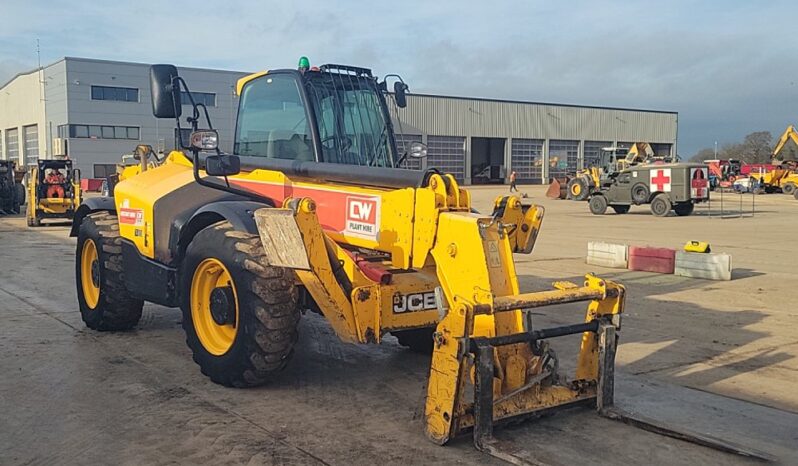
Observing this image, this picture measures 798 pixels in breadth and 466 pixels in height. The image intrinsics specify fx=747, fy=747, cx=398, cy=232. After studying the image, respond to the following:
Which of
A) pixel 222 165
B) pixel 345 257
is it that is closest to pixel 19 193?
pixel 222 165

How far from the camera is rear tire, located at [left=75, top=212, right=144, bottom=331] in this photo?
23.8 ft

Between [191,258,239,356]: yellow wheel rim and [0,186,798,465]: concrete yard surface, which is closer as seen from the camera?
[0,186,798,465]: concrete yard surface

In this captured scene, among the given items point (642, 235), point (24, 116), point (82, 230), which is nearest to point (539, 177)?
point (24, 116)

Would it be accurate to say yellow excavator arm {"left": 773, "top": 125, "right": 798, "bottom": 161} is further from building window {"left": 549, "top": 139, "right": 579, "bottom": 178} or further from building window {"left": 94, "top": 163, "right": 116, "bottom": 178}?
building window {"left": 94, "top": 163, "right": 116, "bottom": 178}

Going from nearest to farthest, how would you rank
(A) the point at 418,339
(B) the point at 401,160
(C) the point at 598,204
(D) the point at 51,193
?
(B) the point at 401,160 → (A) the point at 418,339 → (D) the point at 51,193 → (C) the point at 598,204

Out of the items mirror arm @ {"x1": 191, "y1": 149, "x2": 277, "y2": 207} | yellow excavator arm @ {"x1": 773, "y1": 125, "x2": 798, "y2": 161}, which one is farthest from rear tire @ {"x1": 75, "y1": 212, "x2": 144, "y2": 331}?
yellow excavator arm @ {"x1": 773, "y1": 125, "x2": 798, "y2": 161}

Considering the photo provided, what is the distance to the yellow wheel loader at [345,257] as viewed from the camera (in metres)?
4.32

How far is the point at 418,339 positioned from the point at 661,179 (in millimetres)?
21923

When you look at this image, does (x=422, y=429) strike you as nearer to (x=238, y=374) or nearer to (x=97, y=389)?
(x=238, y=374)

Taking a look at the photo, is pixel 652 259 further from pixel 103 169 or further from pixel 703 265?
pixel 103 169

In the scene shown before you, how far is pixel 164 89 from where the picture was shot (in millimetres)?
5898

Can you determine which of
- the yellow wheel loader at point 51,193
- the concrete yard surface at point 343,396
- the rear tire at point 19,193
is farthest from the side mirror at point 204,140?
the rear tire at point 19,193

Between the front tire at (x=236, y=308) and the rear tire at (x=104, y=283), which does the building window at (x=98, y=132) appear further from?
the front tire at (x=236, y=308)

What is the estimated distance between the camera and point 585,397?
484 centimetres
